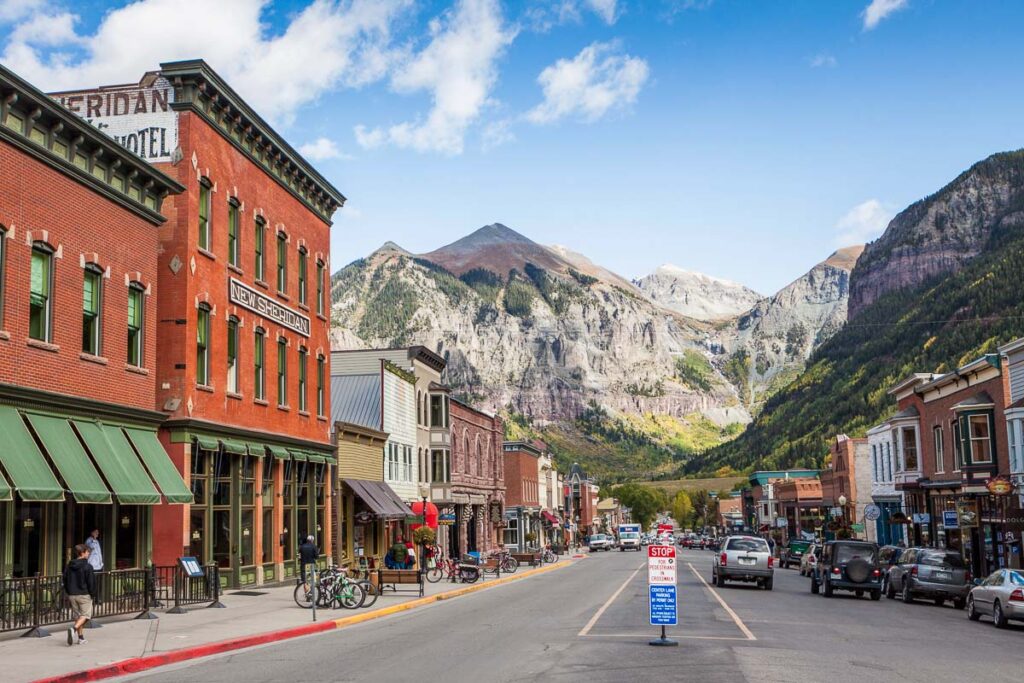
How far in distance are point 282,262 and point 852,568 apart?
851 inches

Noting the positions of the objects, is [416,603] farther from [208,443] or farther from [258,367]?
[258,367]

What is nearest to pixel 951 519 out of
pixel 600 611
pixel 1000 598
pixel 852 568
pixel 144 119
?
pixel 852 568

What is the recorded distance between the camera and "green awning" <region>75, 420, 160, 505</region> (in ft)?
77.3

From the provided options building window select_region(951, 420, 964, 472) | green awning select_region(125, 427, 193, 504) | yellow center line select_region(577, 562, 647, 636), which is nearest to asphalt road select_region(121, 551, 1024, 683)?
yellow center line select_region(577, 562, 647, 636)

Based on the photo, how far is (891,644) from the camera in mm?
19125

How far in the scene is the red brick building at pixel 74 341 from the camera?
842 inches

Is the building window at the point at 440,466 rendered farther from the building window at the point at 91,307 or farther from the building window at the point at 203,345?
the building window at the point at 91,307

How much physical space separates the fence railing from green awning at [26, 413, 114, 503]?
173 cm

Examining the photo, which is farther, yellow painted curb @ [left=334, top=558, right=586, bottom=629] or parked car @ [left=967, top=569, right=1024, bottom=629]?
yellow painted curb @ [left=334, top=558, right=586, bottom=629]

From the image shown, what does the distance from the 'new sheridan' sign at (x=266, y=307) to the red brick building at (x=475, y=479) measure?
2655 centimetres

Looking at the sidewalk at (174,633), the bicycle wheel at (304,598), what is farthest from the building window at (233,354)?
the bicycle wheel at (304,598)

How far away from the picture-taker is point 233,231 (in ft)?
108

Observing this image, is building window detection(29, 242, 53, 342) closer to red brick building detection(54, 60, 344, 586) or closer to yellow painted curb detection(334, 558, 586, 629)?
red brick building detection(54, 60, 344, 586)

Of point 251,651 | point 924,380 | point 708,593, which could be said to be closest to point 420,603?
point 708,593
